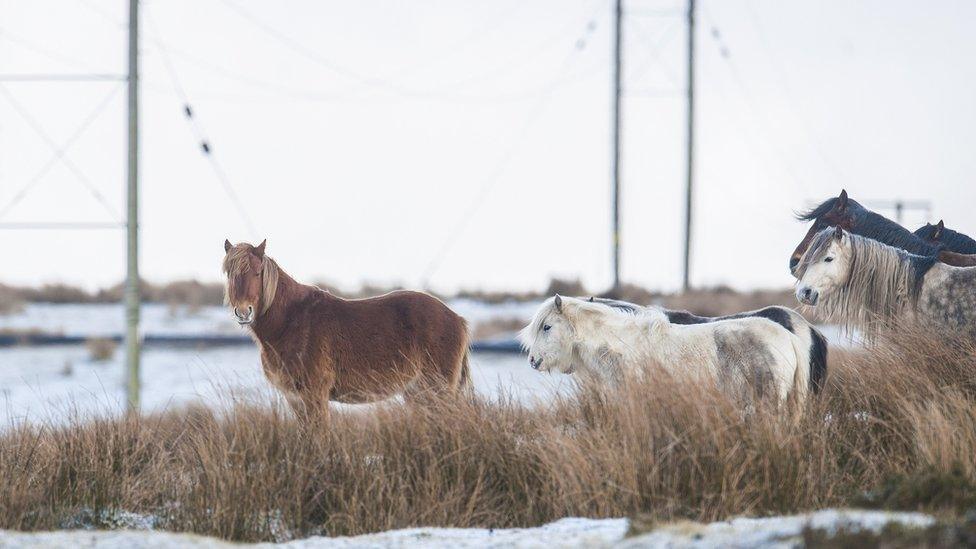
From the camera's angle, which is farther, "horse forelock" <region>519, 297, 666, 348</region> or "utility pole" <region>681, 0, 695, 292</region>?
"utility pole" <region>681, 0, 695, 292</region>

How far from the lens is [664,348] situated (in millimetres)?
7445

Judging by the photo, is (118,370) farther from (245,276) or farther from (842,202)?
(842,202)

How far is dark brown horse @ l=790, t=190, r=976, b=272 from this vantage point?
32.0ft

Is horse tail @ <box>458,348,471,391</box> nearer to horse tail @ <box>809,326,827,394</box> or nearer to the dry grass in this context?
the dry grass

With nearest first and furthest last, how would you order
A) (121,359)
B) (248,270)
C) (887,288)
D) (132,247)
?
1. (248,270)
2. (887,288)
3. (132,247)
4. (121,359)

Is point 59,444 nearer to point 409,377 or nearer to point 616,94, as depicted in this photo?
point 409,377

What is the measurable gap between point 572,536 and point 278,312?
3.42 m

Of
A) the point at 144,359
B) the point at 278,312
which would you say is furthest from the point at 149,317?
the point at 278,312

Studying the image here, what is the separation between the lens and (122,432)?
769 centimetres

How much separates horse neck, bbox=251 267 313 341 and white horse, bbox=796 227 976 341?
12.9ft

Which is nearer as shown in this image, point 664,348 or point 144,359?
point 664,348

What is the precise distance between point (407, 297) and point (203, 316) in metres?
13.7

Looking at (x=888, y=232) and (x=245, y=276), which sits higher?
(x=888, y=232)

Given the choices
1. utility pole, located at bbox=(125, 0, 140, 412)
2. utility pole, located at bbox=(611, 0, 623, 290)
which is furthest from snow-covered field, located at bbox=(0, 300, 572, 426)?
utility pole, located at bbox=(611, 0, 623, 290)
